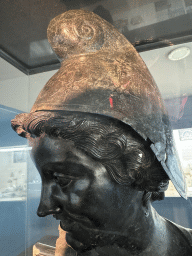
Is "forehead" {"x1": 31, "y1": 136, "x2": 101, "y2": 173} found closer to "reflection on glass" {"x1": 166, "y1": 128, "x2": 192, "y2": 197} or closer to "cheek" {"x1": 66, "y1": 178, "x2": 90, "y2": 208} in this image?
"cheek" {"x1": 66, "y1": 178, "x2": 90, "y2": 208}

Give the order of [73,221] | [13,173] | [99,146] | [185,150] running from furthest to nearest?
[13,173], [185,150], [73,221], [99,146]

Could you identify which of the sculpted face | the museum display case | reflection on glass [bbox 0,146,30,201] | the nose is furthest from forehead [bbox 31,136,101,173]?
reflection on glass [bbox 0,146,30,201]

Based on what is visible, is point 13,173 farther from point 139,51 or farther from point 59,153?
point 139,51

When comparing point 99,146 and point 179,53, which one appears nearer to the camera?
point 99,146

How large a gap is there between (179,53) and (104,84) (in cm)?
85

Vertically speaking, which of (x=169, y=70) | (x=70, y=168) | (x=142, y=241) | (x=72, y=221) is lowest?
(x=142, y=241)

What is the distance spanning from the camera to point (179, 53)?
1.53m

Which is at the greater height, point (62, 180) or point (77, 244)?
point (62, 180)

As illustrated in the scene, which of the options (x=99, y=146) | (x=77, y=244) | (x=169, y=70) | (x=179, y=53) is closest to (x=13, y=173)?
(x=77, y=244)

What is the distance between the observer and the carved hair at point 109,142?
882 mm

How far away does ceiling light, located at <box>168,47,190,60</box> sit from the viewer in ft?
4.97

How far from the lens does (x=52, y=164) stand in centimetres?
92

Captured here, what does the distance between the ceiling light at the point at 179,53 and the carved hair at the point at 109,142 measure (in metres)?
0.88

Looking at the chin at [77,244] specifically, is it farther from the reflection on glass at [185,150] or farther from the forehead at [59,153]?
the reflection on glass at [185,150]
